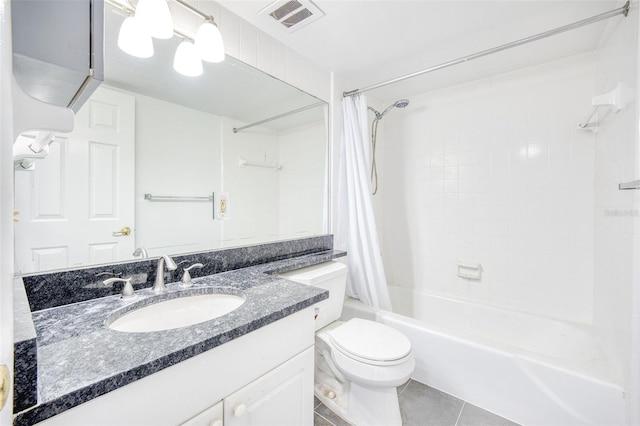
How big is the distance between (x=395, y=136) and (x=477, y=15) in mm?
1261

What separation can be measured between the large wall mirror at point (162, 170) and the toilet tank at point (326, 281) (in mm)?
337

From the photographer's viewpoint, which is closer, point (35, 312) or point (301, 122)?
point (35, 312)

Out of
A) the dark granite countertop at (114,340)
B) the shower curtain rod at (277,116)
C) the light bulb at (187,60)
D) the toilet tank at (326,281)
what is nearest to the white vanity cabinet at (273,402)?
the dark granite countertop at (114,340)

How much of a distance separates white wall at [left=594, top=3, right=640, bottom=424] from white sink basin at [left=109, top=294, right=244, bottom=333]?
1.67m

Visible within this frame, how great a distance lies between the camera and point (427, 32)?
162cm

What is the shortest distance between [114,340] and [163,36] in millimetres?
1068

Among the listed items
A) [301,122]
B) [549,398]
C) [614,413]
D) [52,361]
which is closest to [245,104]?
[301,122]

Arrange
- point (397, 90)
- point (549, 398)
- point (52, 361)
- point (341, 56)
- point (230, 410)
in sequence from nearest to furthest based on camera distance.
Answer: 1. point (52, 361)
2. point (230, 410)
3. point (549, 398)
4. point (341, 56)
5. point (397, 90)

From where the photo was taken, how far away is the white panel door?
3.01ft

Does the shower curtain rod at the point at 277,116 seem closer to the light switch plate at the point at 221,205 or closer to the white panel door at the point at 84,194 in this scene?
the light switch plate at the point at 221,205

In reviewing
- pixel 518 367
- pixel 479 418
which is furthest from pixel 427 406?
pixel 518 367

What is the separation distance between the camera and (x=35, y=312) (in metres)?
0.87

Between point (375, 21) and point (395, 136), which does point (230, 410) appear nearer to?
point (375, 21)

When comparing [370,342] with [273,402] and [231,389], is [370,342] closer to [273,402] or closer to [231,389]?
[273,402]
